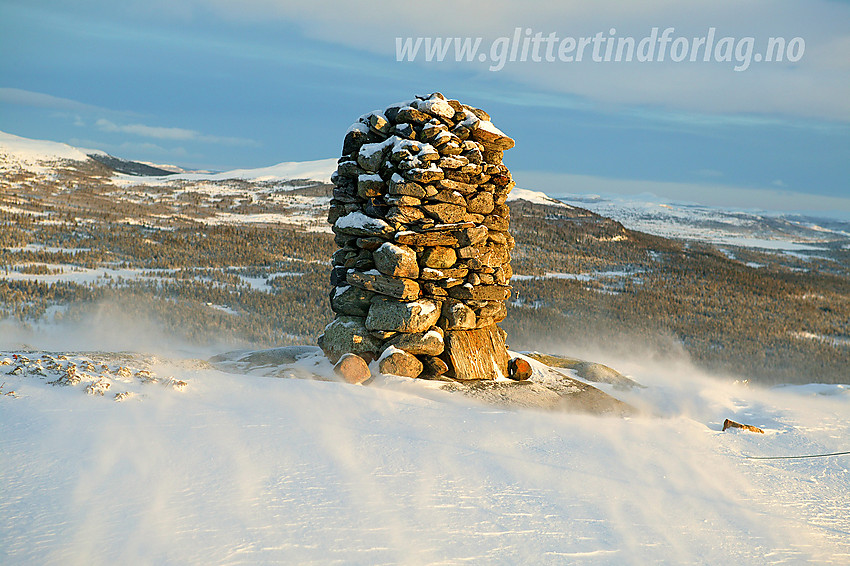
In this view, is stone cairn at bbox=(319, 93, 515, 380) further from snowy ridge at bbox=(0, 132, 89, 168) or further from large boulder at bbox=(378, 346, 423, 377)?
snowy ridge at bbox=(0, 132, 89, 168)

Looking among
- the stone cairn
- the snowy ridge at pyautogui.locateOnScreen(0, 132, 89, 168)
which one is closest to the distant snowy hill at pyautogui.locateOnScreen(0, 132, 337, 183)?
the snowy ridge at pyautogui.locateOnScreen(0, 132, 89, 168)

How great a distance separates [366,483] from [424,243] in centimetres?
713

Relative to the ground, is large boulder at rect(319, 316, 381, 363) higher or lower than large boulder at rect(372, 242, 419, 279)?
lower

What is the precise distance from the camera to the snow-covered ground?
429 centimetres

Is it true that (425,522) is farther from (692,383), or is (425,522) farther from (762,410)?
(692,383)

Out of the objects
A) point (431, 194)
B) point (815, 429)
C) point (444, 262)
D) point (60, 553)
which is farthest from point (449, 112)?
point (60, 553)

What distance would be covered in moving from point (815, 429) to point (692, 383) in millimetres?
5612

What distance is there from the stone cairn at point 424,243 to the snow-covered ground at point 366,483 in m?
3.24

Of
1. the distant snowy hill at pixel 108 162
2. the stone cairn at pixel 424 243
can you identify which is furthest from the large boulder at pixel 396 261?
the distant snowy hill at pixel 108 162

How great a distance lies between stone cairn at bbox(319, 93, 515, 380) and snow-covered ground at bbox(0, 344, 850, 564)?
3243 millimetres

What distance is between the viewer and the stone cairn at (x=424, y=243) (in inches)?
460

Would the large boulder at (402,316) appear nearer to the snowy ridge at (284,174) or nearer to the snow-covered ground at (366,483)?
the snow-covered ground at (366,483)

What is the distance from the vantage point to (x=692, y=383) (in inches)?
601

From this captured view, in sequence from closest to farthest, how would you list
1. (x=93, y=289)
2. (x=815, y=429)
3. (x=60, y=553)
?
(x=60, y=553)
(x=815, y=429)
(x=93, y=289)
